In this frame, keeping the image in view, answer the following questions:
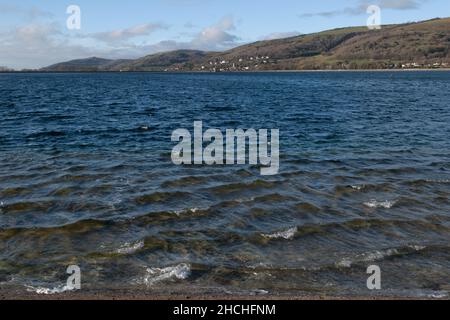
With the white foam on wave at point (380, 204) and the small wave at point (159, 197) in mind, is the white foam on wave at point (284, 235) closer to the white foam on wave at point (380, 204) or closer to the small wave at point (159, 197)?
the white foam on wave at point (380, 204)

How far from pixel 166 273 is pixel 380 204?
9680 millimetres

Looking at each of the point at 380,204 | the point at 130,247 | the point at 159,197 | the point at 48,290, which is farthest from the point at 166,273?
the point at 380,204

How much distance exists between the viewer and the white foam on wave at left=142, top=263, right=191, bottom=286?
39.8 ft

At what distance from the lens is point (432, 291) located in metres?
11.5

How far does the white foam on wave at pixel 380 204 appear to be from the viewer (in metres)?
18.3

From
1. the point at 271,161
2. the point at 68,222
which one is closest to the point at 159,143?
the point at 271,161

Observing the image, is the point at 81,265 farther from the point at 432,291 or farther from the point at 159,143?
the point at 159,143

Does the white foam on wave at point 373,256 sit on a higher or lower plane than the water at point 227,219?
lower

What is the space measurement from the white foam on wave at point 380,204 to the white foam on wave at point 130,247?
882cm

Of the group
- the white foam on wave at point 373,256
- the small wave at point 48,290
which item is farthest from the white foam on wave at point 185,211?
the small wave at point 48,290

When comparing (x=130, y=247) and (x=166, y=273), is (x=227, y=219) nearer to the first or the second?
(x=130, y=247)

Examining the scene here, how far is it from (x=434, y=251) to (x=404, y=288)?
9.90 feet

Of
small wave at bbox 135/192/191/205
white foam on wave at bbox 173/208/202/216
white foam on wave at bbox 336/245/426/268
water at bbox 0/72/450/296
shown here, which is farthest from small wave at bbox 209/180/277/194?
white foam on wave at bbox 336/245/426/268

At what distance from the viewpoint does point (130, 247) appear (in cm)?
1427
